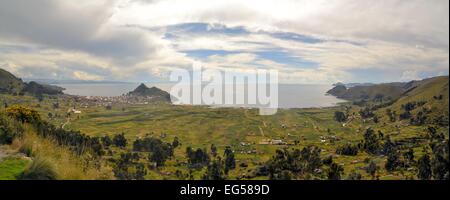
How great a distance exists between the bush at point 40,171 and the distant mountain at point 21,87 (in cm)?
13550

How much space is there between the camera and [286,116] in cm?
12669

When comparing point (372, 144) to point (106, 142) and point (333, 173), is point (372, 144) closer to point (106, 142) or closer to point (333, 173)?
point (106, 142)

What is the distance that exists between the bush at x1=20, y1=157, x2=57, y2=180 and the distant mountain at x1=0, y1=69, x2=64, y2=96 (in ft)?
445

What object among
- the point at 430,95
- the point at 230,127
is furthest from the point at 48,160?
the point at 430,95

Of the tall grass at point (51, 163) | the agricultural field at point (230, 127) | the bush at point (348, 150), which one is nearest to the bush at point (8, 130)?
the tall grass at point (51, 163)

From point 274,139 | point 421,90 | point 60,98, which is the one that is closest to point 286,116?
point 274,139

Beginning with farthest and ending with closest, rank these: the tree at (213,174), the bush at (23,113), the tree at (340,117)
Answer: the tree at (340,117), the tree at (213,174), the bush at (23,113)

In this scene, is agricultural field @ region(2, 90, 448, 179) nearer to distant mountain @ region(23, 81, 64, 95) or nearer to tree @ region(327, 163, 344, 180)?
distant mountain @ region(23, 81, 64, 95)

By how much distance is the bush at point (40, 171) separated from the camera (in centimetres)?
836

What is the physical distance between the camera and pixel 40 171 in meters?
8.38

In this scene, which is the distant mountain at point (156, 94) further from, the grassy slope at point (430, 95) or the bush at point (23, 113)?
the bush at point (23, 113)

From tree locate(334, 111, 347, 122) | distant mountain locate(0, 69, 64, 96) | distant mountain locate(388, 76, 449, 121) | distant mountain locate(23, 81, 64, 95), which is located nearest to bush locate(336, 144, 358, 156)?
distant mountain locate(388, 76, 449, 121)
